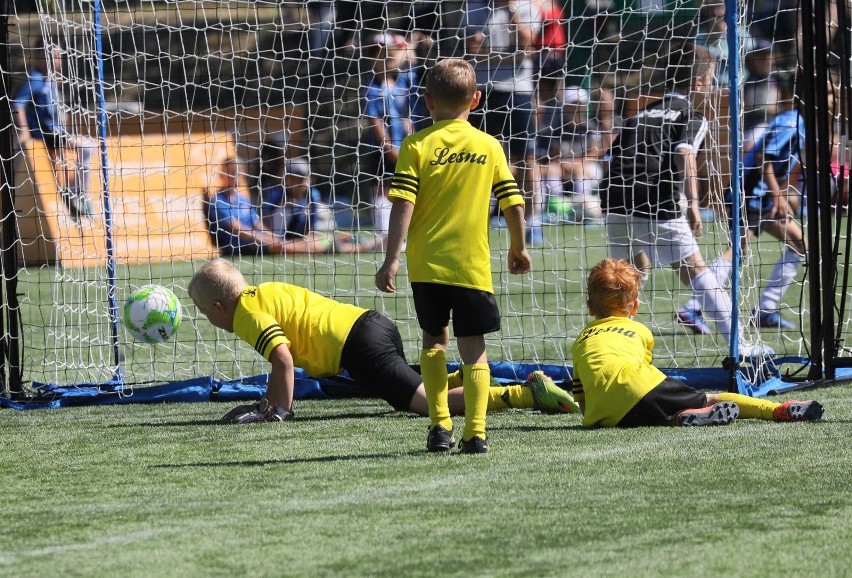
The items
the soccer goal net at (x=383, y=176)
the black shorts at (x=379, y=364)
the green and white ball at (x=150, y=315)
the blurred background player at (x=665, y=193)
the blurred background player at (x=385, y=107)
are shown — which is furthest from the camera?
the blurred background player at (x=385, y=107)

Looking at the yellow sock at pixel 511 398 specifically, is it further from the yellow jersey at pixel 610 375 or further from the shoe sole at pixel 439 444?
the shoe sole at pixel 439 444

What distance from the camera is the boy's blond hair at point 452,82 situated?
15.8 ft

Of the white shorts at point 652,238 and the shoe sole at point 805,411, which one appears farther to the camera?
the white shorts at point 652,238

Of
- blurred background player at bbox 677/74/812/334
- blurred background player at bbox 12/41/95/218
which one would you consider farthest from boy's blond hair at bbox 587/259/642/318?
blurred background player at bbox 12/41/95/218

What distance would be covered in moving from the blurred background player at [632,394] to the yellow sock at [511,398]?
1.93 ft

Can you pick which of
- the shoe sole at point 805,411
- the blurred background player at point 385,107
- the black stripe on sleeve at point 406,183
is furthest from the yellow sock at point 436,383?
the blurred background player at point 385,107

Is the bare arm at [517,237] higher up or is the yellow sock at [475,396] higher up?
the bare arm at [517,237]

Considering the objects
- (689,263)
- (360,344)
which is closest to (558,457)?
(360,344)

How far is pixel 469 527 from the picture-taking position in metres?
3.58

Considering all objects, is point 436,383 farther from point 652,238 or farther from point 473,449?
point 652,238

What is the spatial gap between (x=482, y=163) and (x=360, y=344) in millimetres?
1634

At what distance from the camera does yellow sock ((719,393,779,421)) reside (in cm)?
558

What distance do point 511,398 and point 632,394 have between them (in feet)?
3.08

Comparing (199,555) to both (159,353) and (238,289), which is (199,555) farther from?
(159,353)
